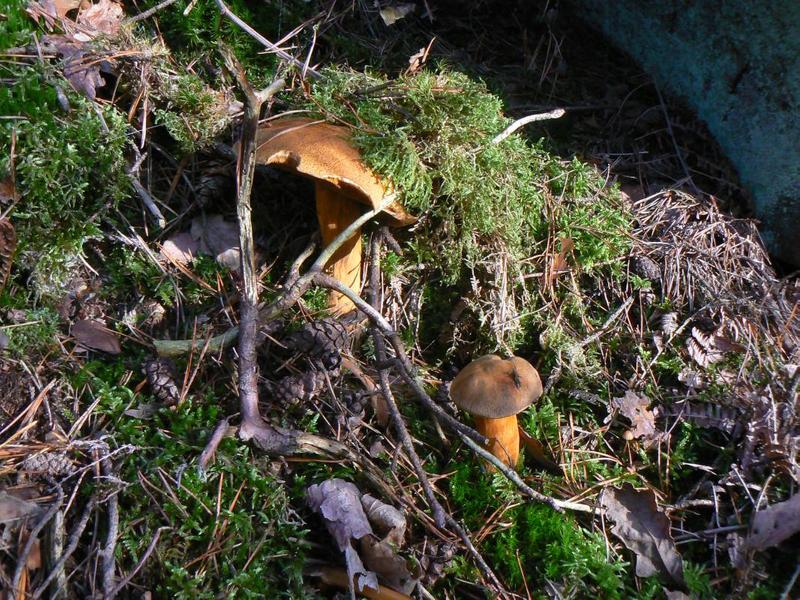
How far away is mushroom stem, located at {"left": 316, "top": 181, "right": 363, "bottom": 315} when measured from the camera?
100 inches

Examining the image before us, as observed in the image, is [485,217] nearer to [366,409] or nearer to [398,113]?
[398,113]

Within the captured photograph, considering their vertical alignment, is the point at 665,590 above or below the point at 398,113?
below

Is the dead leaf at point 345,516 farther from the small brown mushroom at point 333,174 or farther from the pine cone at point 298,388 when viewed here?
the small brown mushroom at point 333,174

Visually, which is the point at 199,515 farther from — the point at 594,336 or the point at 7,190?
the point at 594,336

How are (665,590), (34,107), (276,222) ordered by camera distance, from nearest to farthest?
(665,590), (34,107), (276,222)

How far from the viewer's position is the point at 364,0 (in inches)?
132

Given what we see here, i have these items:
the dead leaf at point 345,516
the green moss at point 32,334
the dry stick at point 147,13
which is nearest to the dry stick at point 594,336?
the dead leaf at point 345,516

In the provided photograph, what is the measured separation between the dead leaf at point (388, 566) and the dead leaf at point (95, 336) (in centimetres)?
128

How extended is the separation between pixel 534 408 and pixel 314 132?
143 cm

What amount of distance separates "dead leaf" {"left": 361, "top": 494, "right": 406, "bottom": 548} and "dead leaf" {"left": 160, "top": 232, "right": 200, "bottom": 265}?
52.7 inches

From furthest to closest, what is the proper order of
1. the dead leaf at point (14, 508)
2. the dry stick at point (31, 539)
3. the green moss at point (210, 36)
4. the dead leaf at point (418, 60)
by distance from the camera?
the dead leaf at point (418, 60) → the green moss at point (210, 36) → the dead leaf at point (14, 508) → the dry stick at point (31, 539)

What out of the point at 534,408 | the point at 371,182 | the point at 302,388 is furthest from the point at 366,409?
the point at 371,182

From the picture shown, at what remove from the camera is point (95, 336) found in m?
2.44

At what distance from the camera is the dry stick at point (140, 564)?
1.80 m
